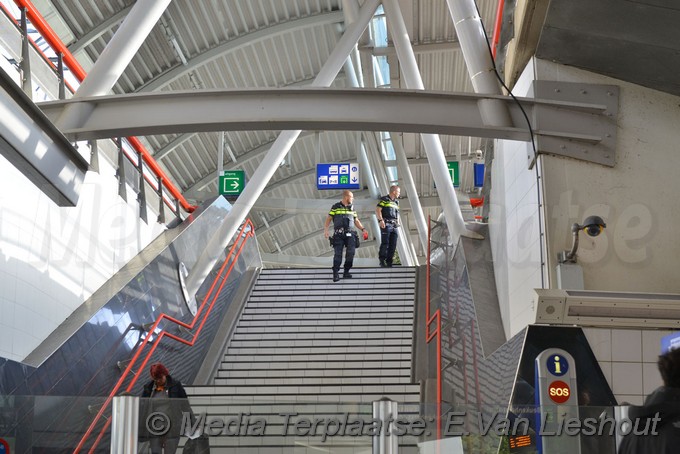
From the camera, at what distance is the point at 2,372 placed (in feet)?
27.1

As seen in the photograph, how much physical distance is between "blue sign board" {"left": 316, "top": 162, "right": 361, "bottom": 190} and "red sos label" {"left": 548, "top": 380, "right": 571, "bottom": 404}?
17.3 m

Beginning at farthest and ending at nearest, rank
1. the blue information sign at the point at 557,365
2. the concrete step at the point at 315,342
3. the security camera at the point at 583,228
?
the concrete step at the point at 315,342 → the security camera at the point at 583,228 → the blue information sign at the point at 557,365

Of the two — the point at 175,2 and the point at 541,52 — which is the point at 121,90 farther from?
the point at 541,52

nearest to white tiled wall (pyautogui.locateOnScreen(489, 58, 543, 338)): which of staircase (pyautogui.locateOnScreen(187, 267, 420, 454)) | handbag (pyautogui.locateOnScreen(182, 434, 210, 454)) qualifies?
staircase (pyautogui.locateOnScreen(187, 267, 420, 454))

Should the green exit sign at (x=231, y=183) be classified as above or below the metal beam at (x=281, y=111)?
above

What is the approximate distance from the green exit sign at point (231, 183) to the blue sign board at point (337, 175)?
6.29 ft

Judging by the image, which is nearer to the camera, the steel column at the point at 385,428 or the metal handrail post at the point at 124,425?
the steel column at the point at 385,428

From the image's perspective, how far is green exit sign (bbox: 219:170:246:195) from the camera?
22812mm

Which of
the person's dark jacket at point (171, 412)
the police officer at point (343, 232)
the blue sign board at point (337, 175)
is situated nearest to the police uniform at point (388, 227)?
the police officer at point (343, 232)

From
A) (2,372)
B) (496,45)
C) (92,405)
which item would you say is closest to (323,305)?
(496,45)

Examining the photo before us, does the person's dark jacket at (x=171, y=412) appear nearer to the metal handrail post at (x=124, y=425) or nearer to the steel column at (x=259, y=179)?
the metal handrail post at (x=124, y=425)

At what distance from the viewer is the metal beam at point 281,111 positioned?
8.86 m

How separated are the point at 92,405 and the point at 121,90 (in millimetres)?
16800

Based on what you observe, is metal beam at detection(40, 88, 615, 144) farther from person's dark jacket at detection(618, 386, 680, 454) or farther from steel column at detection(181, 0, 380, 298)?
person's dark jacket at detection(618, 386, 680, 454)
